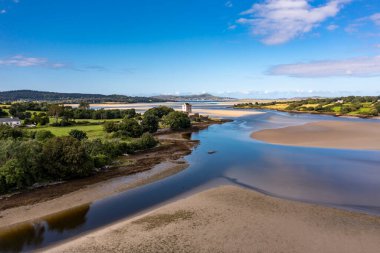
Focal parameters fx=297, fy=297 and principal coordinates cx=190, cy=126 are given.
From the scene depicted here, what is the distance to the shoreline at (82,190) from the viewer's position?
835 inches

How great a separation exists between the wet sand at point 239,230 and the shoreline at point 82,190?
5816mm

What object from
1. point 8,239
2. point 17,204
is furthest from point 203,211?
point 17,204

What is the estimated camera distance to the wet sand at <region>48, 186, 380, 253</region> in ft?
52.1

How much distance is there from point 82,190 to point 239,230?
48.9 feet

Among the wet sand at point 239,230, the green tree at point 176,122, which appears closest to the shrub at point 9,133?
the wet sand at point 239,230

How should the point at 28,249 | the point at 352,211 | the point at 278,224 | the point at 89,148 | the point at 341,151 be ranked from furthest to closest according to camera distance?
the point at 341,151 < the point at 89,148 < the point at 352,211 < the point at 278,224 < the point at 28,249

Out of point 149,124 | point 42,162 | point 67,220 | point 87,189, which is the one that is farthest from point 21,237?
point 149,124

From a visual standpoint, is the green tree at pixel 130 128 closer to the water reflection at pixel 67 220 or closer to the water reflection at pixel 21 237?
the water reflection at pixel 67 220

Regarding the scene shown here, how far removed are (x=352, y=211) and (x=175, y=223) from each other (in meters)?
12.3

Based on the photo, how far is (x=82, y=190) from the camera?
26.0m

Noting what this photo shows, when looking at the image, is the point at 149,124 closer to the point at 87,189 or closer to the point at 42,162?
the point at 42,162

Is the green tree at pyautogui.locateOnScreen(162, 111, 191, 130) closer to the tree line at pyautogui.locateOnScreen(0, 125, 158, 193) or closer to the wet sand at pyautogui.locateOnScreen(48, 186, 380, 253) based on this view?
the tree line at pyautogui.locateOnScreen(0, 125, 158, 193)

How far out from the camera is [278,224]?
18.5 meters

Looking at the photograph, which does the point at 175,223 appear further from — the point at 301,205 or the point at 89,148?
the point at 89,148
